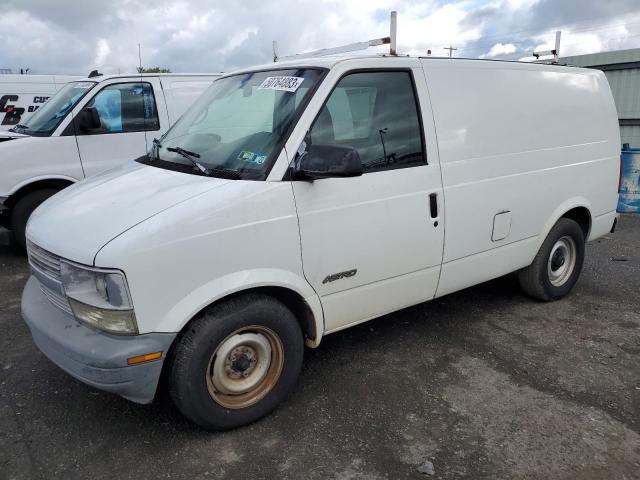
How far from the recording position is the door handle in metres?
3.52

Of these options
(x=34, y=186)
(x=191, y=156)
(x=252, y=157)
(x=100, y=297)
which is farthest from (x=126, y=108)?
(x=100, y=297)

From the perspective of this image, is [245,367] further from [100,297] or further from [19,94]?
[19,94]

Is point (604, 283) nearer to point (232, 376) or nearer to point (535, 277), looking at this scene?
point (535, 277)

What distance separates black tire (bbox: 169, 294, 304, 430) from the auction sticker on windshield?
127cm

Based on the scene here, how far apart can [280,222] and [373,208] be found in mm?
660

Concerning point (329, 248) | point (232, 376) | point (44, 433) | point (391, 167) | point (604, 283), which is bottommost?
point (604, 283)

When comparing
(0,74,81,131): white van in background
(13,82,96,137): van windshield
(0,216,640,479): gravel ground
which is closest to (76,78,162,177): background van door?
(13,82,96,137): van windshield

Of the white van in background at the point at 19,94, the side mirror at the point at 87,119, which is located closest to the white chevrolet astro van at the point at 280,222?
the side mirror at the point at 87,119

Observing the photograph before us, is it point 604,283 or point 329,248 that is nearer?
point 329,248

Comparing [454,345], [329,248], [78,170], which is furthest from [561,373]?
[78,170]

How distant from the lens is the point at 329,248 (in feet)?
10.1

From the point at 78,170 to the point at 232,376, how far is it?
4.57 meters

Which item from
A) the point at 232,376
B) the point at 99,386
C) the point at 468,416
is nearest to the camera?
the point at 99,386

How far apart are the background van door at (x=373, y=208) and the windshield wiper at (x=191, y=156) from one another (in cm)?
56
